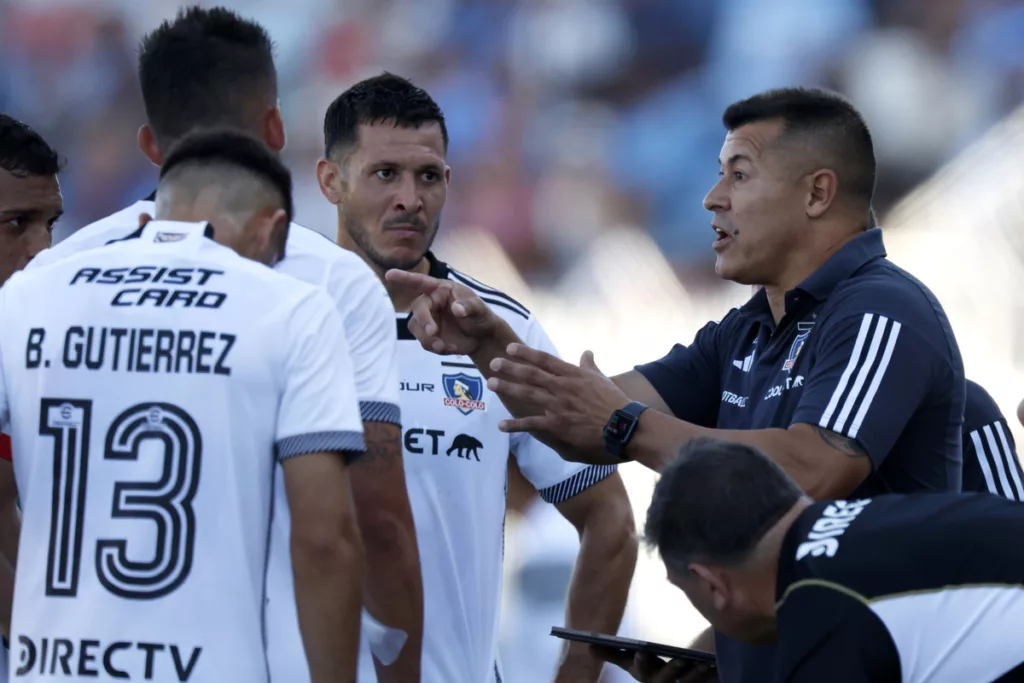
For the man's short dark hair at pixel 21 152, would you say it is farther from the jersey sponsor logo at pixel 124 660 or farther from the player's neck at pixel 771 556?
the player's neck at pixel 771 556

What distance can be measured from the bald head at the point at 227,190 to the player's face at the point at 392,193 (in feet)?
3.70

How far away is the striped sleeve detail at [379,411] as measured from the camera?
7.55ft

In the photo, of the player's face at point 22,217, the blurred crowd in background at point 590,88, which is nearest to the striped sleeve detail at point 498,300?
the player's face at point 22,217

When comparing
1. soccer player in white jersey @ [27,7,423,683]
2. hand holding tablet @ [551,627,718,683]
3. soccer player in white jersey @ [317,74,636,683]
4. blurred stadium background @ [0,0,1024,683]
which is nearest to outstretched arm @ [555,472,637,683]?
soccer player in white jersey @ [317,74,636,683]

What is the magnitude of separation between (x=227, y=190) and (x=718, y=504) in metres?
0.94

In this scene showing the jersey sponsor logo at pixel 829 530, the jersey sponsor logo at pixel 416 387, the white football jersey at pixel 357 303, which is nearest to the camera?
the jersey sponsor logo at pixel 829 530

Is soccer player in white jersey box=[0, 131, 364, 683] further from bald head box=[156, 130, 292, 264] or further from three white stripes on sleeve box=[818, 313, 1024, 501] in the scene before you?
three white stripes on sleeve box=[818, 313, 1024, 501]

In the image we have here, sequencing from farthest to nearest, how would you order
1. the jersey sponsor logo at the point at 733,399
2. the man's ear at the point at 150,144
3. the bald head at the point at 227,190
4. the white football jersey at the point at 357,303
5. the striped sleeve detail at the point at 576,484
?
the striped sleeve detail at the point at 576,484, the jersey sponsor logo at the point at 733,399, the man's ear at the point at 150,144, the white football jersey at the point at 357,303, the bald head at the point at 227,190

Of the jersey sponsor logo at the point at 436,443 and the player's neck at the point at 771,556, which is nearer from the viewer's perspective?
the player's neck at the point at 771,556

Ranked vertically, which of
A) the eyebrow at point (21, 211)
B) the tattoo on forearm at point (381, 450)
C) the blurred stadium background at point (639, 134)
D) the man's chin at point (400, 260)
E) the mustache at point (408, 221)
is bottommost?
the tattoo on forearm at point (381, 450)

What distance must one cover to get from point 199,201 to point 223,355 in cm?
32

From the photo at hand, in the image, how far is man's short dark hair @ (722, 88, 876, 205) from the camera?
2.87 meters

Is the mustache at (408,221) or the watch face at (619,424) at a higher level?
the mustache at (408,221)

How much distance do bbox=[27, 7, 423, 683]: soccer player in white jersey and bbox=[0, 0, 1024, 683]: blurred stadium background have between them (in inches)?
128
